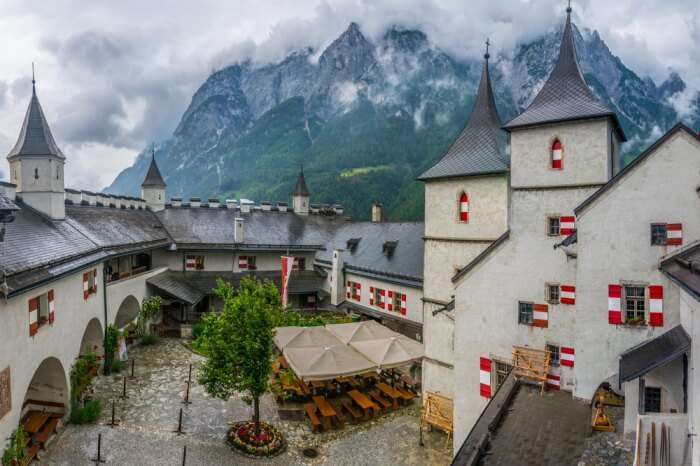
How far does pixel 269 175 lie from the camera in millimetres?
117438

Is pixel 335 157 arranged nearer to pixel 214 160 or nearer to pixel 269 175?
pixel 269 175

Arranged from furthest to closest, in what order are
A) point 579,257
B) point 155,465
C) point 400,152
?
point 400,152
point 155,465
point 579,257

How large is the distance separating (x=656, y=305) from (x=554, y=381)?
160 inches

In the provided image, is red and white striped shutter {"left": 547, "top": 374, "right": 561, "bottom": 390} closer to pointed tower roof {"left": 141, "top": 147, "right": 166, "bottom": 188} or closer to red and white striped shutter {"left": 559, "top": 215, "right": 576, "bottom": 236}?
red and white striped shutter {"left": 559, "top": 215, "right": 576, "bottom": 236}

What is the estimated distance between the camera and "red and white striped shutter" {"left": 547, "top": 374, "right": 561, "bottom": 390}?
13.3 m

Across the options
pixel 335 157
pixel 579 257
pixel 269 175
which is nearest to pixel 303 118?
pixel 269 175

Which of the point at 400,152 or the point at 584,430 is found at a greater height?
the point at 400,152

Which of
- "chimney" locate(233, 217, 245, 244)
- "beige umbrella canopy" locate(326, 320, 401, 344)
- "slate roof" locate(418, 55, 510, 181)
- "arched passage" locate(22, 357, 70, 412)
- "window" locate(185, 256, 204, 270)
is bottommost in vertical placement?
"arched passage" locate(22, 357, 70, 412)

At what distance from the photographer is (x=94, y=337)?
20.9 meters

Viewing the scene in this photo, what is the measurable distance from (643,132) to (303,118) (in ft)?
301

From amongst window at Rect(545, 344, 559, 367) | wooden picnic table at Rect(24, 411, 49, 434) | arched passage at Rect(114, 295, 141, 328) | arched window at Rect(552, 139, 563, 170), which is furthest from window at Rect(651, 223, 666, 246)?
arched passage at Rect(114, 295, 141, 328)

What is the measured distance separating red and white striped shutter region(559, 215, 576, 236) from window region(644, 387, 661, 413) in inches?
190

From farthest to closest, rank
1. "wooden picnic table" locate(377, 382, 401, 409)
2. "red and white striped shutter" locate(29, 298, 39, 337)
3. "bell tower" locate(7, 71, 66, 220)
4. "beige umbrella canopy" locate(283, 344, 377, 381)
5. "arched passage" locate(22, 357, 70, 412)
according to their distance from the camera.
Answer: "bell tower" locate(7, 71, 66, 220)
"wooden picnic table" locate(377, 382, 401, 409)
"beige umbrella canopy" locate(283, 344, 377, 381)
"arched passage" locate(22, 357, 70, 412)
"red and white striped shutter" locate(29, 298, 39, 337)

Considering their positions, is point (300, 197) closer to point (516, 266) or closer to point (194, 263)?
point (194, 263)
